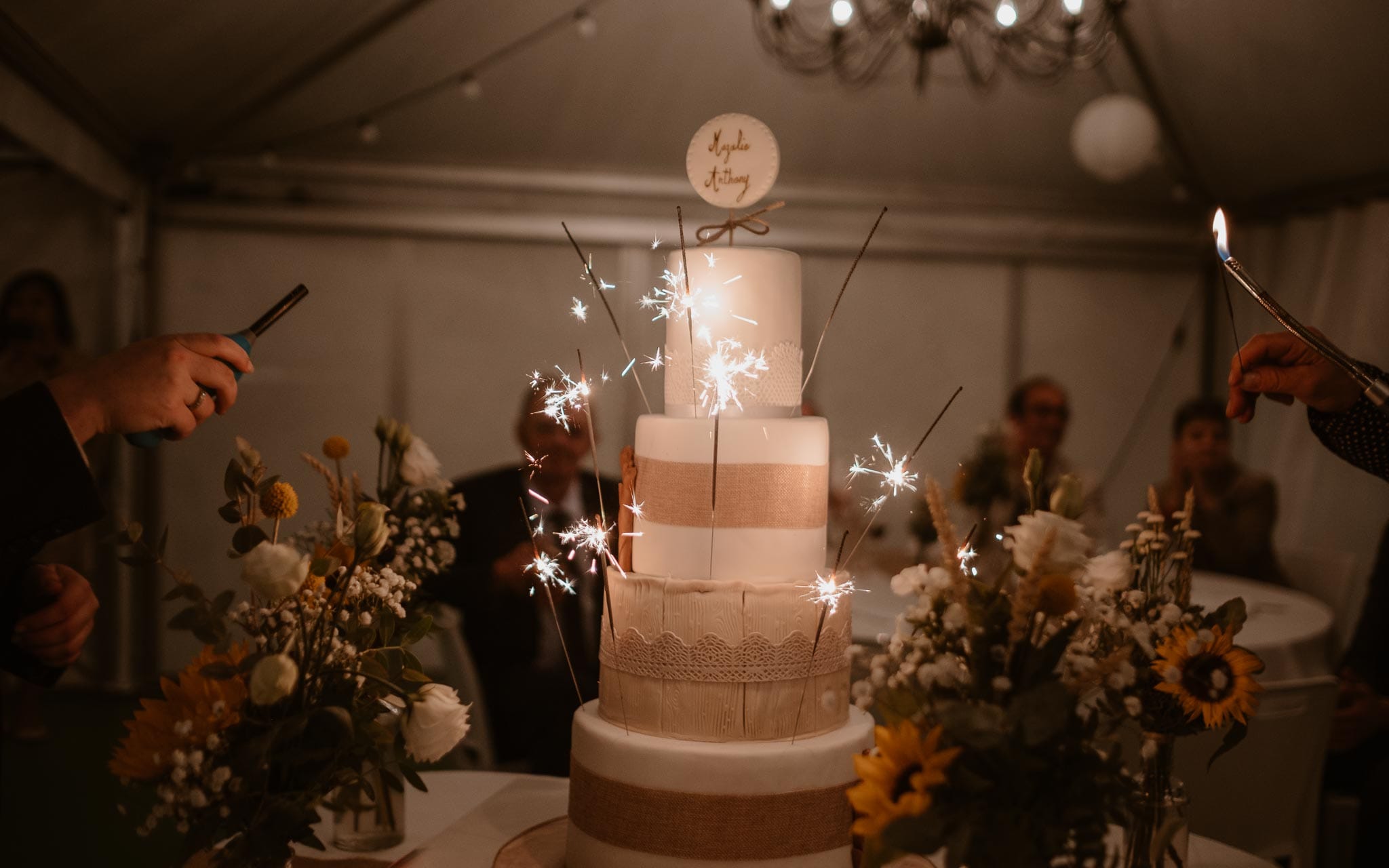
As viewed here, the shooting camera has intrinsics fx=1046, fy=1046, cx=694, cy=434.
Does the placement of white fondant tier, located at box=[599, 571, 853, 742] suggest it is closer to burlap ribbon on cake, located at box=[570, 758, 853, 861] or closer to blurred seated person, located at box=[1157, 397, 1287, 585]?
burlap ribbon on cake, located at box=[570, 758, 853, 861]

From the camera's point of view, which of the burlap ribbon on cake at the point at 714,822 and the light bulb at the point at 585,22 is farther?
the light bulb at the point at 585,22

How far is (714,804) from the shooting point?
5.06ft

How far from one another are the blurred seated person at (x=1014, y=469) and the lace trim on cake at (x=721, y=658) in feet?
5.21

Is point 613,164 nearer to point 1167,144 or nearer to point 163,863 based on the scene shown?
point 1167,144

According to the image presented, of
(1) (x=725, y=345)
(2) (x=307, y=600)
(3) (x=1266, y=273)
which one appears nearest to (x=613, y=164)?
(3) (x=1266, y=273)

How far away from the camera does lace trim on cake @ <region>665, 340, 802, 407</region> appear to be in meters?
1.76

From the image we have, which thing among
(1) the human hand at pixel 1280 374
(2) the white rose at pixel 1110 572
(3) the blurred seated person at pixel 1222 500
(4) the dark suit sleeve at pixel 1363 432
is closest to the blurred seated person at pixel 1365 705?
(3) the blurred seated person at pixel 1222 500

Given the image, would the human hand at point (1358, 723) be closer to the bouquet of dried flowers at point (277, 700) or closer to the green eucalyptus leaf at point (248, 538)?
the bouquet of dried flowers at point (277, 700)

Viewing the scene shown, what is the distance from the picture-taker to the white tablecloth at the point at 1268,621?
2.90 metres

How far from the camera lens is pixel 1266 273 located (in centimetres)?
590

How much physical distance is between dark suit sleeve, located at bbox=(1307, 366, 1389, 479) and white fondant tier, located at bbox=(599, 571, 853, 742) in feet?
2.95

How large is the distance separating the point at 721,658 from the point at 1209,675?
2.21ft

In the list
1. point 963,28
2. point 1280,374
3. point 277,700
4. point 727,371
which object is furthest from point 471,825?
point 963,28

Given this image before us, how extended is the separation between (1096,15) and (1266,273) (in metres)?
2.36
